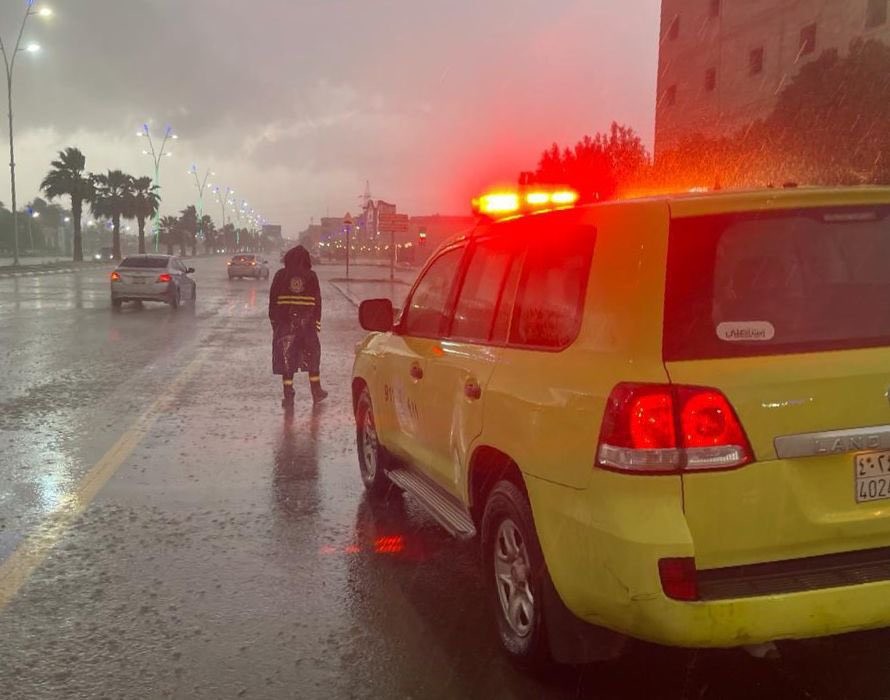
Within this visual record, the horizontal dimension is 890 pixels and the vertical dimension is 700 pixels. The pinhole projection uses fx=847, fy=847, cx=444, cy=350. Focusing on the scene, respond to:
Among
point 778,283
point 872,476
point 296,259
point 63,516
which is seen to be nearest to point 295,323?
point 296,259

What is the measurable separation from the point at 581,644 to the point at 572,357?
3.47 feet

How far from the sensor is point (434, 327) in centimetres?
477

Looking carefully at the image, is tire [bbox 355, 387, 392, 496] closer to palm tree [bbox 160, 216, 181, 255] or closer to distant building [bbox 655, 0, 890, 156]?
distant building [bbox 655, 0, 890, 156]

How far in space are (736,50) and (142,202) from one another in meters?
59.7

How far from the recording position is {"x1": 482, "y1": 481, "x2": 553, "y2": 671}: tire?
10.4 ft

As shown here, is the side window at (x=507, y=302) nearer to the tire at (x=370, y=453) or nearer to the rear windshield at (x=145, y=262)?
the tire at (x=370, y=453)

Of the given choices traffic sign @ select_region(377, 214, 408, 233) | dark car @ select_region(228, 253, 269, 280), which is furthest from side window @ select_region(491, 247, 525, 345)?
dark car @ select_region(228, 253, 269, 280)

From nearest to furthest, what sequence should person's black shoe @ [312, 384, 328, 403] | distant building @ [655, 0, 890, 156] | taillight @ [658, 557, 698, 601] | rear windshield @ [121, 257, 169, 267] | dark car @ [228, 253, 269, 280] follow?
taillight @ [658, 557, 698, 601] → person's black shoe @ [312, 384, 328, 403] → rear windshield @ [121, 257, 169, 267] → distant building @ [655, 0, 890, 156] → dark car @ [228, 253, 269, 280]

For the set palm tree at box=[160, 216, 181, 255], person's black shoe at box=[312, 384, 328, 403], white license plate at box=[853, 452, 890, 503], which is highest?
palm tree at box=[160, 216, 181, 255]

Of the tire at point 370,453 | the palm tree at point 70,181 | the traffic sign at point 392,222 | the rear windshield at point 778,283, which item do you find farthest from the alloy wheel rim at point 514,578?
the palm tree at point 70,181

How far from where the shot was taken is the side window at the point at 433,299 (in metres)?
4.69

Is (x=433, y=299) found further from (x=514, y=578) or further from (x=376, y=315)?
(x=514, y=578)

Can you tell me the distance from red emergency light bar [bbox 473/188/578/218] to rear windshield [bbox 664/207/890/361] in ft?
2.75

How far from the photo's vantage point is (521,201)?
4012mm
